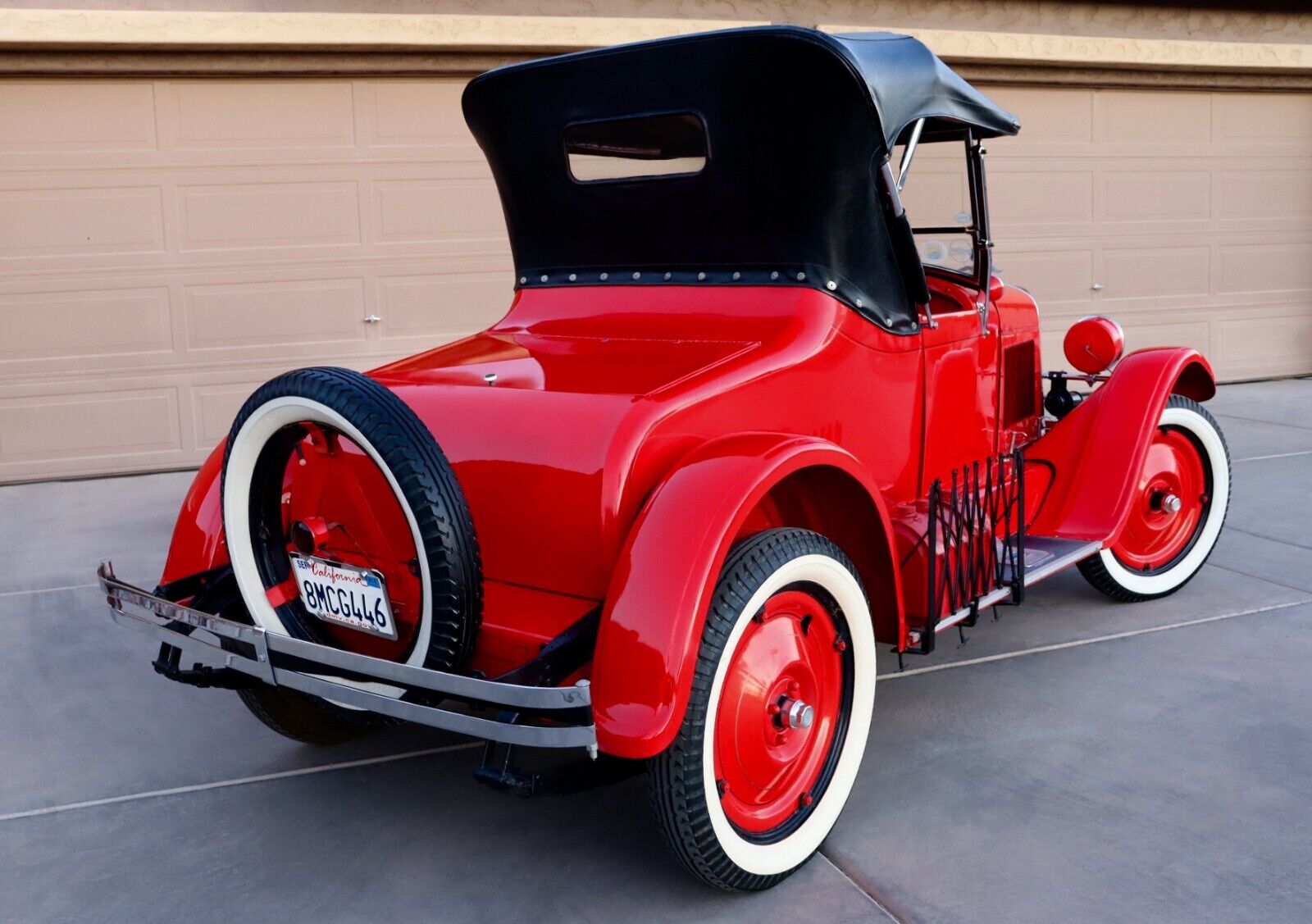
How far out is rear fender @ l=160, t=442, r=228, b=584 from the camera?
10.2ft

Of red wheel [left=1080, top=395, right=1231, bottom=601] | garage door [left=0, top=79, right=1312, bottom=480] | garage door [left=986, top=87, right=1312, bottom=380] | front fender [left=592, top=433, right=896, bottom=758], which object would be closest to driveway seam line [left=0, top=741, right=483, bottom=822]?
front fender [left=592, top=433, right=896, bottom=758]

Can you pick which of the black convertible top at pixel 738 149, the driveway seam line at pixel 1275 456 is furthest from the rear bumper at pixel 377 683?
the driveway seam line at pixel 1275 456

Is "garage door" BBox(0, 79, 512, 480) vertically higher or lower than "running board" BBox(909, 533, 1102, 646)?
higher

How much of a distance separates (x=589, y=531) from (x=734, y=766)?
0.59m

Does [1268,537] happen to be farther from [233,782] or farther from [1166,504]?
[233,782]

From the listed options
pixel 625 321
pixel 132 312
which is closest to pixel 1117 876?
pixel 625 321

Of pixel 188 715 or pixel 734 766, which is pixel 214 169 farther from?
pixel 734 766

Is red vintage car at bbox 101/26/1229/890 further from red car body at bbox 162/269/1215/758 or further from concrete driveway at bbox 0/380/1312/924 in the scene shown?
concrete driveway at bbox 0/380/1312/924

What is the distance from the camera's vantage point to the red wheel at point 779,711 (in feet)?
8.43

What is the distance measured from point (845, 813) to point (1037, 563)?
1.14 meters

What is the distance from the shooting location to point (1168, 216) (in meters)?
9.65

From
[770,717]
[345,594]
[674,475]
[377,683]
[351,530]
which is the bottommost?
[770,717]

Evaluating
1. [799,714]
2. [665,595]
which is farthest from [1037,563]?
[665,595]

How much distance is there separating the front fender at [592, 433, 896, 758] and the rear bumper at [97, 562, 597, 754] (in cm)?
8
